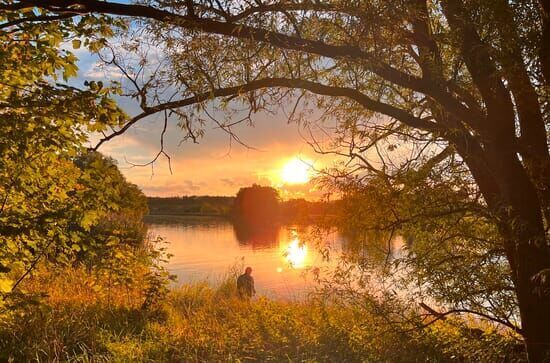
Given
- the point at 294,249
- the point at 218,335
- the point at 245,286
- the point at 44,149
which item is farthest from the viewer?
the point at 245,286

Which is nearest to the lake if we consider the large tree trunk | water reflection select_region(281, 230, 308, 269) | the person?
water reflection select_region(281, 230, 308, 269)

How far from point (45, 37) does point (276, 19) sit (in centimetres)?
241

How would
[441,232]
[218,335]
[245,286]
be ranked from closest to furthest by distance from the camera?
[441,232] → [218,335] → [245,286]

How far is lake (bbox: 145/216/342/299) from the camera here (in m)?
6.80

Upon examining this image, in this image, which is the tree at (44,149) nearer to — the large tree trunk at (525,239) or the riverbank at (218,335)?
the riverbank at (218,335)

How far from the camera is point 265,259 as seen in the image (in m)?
28.6

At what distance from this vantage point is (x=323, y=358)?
21.8ft

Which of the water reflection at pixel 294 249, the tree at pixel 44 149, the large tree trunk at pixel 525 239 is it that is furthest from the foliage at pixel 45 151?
the large tree trunk at pixel 525 239

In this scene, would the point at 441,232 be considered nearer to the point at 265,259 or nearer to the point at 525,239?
the point at 525,239

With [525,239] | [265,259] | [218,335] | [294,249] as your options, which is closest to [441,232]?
[525,239]

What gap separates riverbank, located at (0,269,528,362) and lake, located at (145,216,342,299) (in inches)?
37.5

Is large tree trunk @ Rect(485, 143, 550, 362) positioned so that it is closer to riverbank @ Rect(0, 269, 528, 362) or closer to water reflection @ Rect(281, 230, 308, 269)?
riverbank @ Rect(0, 269, 528, 362)

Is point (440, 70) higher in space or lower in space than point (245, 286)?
higher

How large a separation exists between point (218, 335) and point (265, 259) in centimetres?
2136
